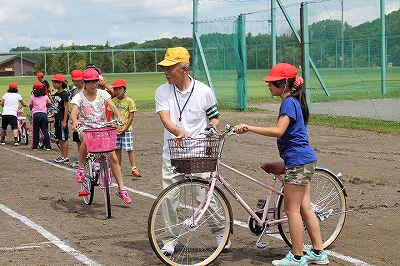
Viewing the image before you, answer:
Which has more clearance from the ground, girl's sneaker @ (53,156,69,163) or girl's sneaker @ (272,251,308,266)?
girl's sneaker @ (272,251,308,266)

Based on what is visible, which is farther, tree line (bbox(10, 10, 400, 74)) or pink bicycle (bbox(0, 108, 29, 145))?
tree line (bbox(10, 10, 400, 74))

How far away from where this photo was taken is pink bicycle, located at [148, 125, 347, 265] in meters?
6.39

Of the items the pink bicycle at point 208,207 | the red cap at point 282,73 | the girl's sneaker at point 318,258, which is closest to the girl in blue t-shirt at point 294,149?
the red cap at point 282,73

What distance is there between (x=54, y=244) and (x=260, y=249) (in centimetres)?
216

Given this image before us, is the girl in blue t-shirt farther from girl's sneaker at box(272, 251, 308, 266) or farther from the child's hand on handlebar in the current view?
the child's hand on handlebar

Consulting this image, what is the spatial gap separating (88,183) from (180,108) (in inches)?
129

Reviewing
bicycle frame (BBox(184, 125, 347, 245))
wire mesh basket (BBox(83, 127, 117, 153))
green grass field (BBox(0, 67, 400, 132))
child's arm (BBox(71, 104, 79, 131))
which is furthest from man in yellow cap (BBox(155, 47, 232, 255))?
green grass field (BBox(0, 67, 400, 132))

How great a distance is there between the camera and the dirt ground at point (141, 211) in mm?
7109

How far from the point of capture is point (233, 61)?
25.7m

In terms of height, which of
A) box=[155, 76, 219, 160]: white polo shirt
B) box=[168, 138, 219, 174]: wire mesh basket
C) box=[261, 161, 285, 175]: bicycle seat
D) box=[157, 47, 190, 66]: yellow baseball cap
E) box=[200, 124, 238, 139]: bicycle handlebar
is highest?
box=[157, 47, 190, 66]: yellow baseball cap

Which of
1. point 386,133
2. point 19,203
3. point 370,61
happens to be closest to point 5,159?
point 19,203

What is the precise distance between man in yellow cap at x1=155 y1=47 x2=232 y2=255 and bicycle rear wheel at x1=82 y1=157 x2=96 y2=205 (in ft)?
9.39

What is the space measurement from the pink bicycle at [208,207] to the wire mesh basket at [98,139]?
220 cm

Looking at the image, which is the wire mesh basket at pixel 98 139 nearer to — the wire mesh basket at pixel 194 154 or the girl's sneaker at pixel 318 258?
the wire mesh basket at pixel 194 154
